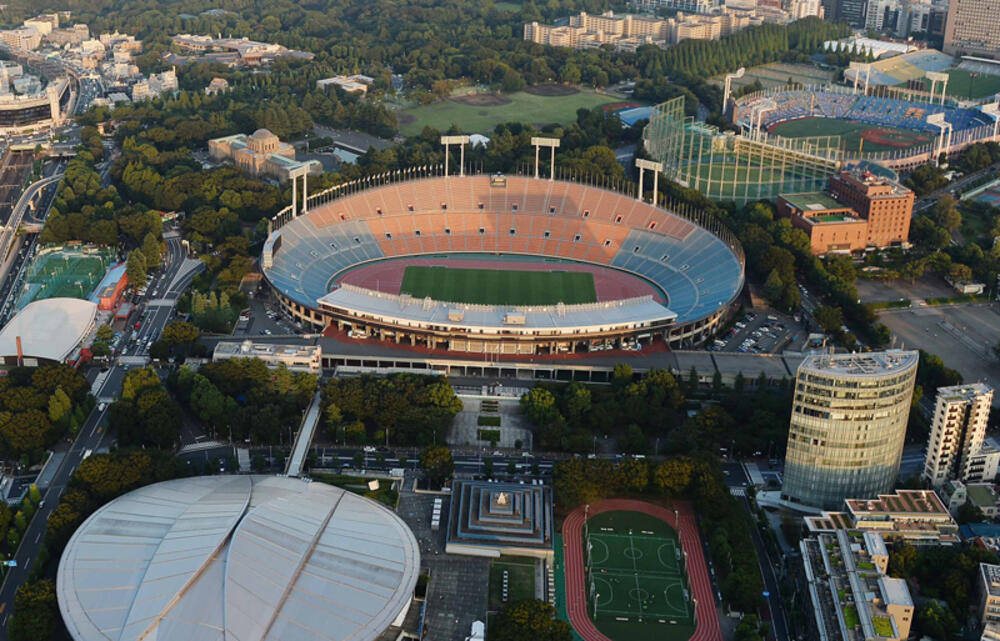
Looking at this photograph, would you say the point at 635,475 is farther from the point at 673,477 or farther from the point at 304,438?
the point at 304,438

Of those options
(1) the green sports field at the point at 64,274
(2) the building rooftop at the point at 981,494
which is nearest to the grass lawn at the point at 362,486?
(2) the building rooftop at the point at 981,494

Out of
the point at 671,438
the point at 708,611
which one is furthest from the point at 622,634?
the point at 671,438

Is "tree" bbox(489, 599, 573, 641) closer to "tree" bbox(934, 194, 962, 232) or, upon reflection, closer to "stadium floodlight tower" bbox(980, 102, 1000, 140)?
"tree" bbox(934, 194, 962, 232)

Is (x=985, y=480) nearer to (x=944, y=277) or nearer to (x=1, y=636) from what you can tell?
(x=944, y=277)

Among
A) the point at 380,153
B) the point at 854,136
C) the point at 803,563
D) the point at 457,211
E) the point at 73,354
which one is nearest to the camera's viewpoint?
the point at 803,563

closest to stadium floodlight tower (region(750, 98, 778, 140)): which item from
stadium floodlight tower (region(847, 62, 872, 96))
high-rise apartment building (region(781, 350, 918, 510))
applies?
stadium floodlight tower (region(847, 62, 872, 96))

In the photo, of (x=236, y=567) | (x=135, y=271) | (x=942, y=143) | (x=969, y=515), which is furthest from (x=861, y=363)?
(x=942, y=143)

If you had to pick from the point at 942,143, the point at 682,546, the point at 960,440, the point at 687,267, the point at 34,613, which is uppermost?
the point at 942,143
